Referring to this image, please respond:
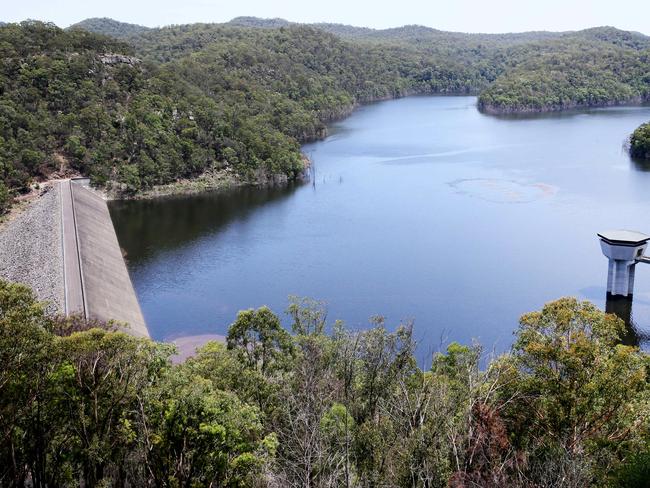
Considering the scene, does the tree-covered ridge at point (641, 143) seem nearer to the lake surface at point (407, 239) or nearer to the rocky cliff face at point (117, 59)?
the lake surface at point (407, 239)

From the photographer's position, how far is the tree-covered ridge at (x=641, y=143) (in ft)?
257

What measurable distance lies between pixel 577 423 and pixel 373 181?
58.3 m

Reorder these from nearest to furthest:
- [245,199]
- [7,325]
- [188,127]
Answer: [7,325]
[245,199]
[188,127]

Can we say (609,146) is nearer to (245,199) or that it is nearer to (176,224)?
(245,199)

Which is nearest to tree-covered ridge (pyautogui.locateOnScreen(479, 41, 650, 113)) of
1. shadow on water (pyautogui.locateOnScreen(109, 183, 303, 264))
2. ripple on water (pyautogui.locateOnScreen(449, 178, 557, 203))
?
ripple on water (pyautogui.locateOnScreen(449, 178, 557, 203))

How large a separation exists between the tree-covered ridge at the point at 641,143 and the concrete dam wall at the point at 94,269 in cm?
6308

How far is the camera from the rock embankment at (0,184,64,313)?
115ft

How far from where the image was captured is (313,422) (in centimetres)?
1559

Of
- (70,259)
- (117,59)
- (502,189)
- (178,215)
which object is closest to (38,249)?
(70,259)

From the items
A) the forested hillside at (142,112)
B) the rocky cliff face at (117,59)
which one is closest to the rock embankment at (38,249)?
the forested hillside at (142,112)

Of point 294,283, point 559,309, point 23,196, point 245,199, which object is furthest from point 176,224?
point 559,309

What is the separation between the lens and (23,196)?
6034cm

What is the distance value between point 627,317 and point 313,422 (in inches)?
1049

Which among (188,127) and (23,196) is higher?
(188,127)
